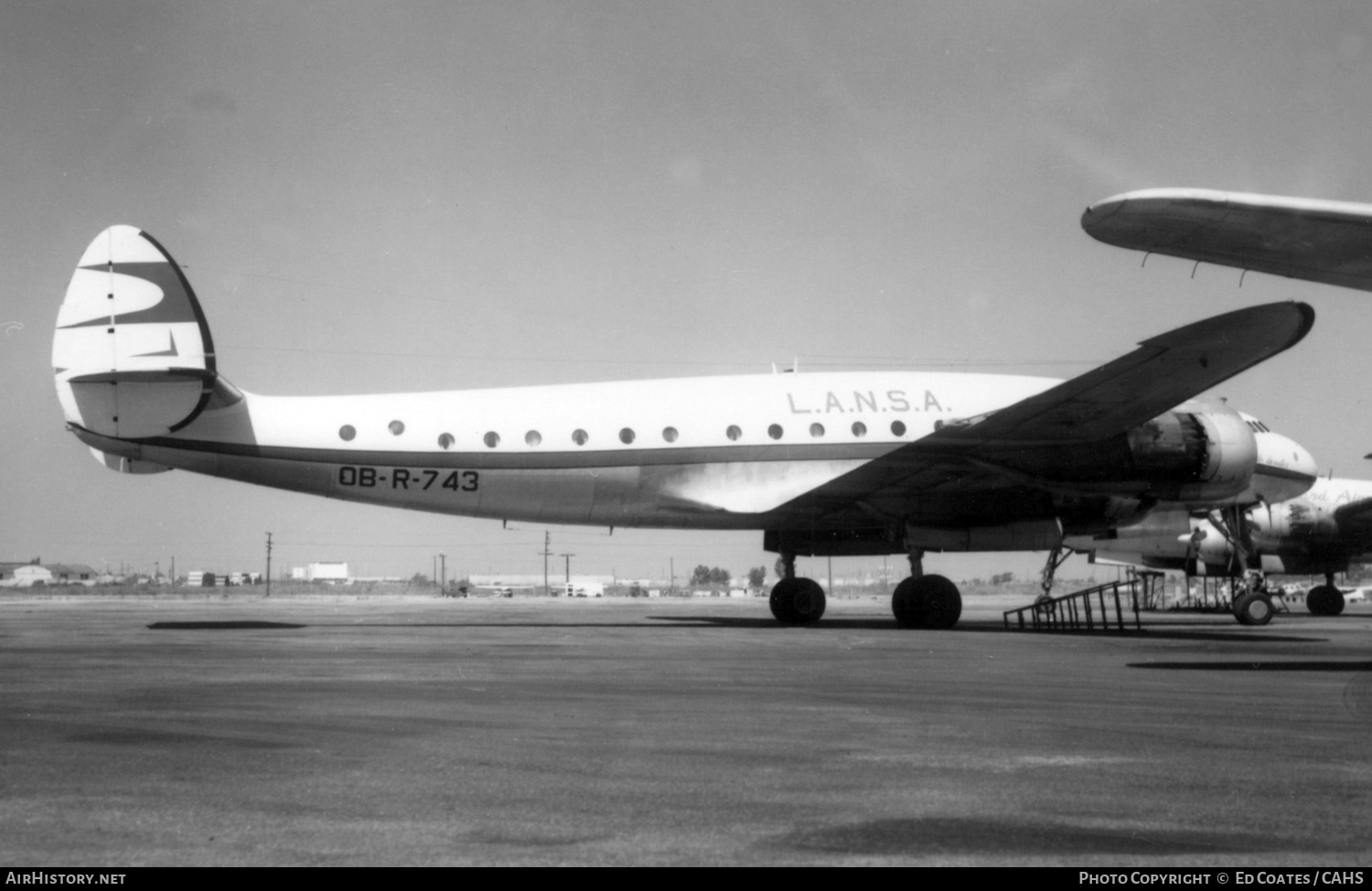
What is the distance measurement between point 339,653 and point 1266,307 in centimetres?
1228

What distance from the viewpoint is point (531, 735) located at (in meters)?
7.25

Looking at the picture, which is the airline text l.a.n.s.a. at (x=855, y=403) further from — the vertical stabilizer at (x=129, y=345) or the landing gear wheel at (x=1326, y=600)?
the landing gear wheel at (x=1326, y=600)

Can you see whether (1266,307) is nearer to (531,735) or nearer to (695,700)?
(695,700)

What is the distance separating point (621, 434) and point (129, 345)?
827cm

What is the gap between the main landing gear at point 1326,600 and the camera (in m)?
35.8

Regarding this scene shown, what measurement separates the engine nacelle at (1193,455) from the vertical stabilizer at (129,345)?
15.5 m

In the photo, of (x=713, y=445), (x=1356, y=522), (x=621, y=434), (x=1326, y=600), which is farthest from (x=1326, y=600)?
(x=621, y=434)

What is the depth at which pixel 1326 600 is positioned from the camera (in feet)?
118

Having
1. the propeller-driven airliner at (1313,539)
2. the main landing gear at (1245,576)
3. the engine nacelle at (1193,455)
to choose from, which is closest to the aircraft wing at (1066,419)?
the engine nacelle at (1193,455)

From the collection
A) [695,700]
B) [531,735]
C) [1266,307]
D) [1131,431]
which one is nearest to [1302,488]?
[1131,431]

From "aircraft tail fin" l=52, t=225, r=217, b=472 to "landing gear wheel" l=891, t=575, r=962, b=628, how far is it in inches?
491

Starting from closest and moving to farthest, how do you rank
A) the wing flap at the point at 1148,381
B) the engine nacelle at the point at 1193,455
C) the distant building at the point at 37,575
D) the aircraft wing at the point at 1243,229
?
the aircraft wing at the point at 1243,229 < the wing flap at the point at 1148,381 < the engine nacelle at the point at 1193,455 < the distant building at the point at 37,575

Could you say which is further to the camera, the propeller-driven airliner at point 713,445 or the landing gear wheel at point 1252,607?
the landing gear wheel at point 1252,607

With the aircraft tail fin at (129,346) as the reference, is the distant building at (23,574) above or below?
below
